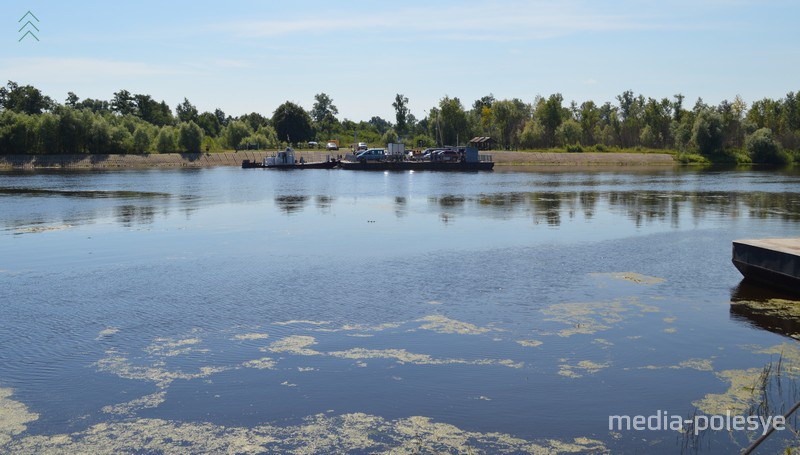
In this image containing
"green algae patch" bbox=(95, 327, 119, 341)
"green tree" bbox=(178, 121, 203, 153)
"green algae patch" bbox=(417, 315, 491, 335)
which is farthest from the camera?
"green tree" bbox=(178, 121, 203, 153)

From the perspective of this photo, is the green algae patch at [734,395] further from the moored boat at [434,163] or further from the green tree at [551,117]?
the green tree at [551,117]

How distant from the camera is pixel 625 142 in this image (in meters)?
175

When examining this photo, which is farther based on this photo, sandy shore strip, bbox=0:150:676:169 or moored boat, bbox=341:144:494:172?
sandy shore strip, bbox=0:150:676:169

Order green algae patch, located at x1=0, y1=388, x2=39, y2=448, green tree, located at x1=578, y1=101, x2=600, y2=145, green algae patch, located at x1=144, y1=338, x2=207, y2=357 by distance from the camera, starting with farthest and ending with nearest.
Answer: green tree, located at x1=578, y1=101, x2=600, y2=145 → green algae patch, located at x1=144, y1=338, x2=207, y2=357 → green algae patch, located at x1=0, y1=388, x2=39, y2=448

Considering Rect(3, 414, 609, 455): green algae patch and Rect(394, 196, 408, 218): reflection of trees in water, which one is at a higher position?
Rect(394, 196, 408, 218): reflection of trees in water

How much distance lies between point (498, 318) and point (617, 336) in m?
3.29

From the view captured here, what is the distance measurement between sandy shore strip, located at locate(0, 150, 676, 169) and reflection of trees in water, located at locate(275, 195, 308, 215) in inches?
3505

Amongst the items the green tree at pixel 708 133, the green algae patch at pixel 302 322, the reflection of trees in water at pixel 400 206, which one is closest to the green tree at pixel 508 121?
the green tree at pixel 708 133

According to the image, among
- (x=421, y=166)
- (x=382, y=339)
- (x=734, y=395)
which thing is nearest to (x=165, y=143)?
(x=421, y=166)

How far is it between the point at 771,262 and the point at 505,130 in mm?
162960

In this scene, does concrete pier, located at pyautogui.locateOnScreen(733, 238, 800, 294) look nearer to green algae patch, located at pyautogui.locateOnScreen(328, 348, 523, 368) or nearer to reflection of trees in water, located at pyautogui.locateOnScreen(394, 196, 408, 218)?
green algae patch, located at pyautogui.locateOnScreen(328, 348, 523, 368)

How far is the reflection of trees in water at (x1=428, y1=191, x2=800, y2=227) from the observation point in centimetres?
4703

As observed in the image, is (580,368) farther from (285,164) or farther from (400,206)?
(285,164)

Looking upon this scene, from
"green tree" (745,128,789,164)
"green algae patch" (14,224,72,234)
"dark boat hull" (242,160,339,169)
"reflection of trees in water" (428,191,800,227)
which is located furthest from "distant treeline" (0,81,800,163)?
"green algae patch" (14,224,72,234)
